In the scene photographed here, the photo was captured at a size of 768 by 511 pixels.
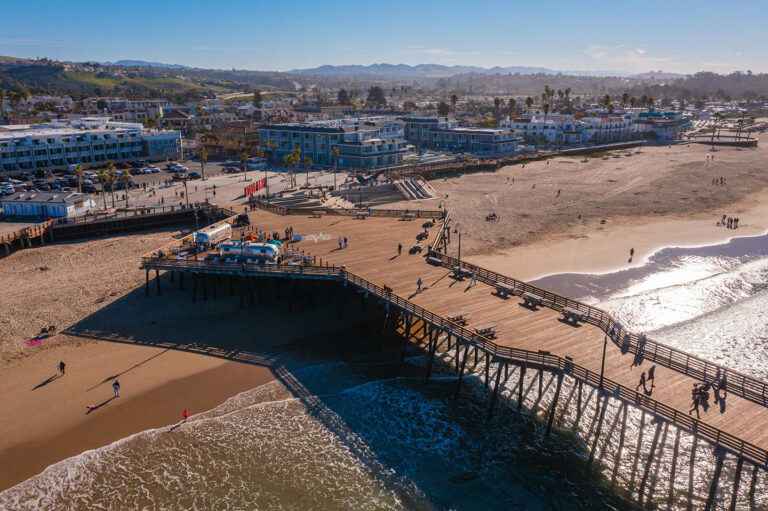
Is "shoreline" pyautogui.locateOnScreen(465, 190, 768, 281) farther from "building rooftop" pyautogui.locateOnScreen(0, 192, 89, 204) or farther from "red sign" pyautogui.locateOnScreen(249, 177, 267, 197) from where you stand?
"building rooftop" pyautogui.locateOnScreen(0, 192, 89, 204)

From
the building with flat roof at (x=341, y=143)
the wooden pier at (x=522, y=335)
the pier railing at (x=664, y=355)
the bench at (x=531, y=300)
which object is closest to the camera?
the wooden pier at (x=522, y=335)

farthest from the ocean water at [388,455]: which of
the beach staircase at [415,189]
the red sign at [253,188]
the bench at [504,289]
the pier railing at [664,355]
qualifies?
the beach staircase at [415,189]

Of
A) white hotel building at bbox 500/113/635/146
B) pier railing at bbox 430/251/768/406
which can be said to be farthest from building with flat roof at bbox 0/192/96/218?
white hotel building at bbox 500/113/635/146

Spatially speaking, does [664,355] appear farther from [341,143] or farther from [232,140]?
[232,140]

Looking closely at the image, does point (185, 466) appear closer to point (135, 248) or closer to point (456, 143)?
point (135, 248)

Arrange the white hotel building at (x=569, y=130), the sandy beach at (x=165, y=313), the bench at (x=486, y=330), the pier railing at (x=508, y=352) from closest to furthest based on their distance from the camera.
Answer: the pier railing at (x=508, y=352) < the sandy beach at (x=165, y=313) < the bench at (x=486, y=330) < the white hotel building at (x=569, y=130)

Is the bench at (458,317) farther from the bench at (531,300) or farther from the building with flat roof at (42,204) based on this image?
the building with flat roof at (42,204)

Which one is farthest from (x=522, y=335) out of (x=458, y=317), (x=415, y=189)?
(x=415, y=189)
